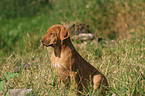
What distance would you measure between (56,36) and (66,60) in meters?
0.33

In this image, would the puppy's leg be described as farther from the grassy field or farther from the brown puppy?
the grassy field

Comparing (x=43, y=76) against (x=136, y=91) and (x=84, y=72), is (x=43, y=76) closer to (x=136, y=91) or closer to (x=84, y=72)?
(x=84, y=72)

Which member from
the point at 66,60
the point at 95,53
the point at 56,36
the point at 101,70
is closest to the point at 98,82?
the point at 66,60

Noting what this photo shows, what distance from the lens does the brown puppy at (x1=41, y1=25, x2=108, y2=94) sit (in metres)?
2.62

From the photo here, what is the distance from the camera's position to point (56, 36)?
2.65 m

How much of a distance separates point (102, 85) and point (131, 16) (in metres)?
4.34

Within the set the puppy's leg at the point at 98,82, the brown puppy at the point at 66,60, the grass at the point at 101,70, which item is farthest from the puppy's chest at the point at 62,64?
the puppy's leg at the point at 98,82

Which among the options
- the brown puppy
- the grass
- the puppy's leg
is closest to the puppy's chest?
the brown puppy

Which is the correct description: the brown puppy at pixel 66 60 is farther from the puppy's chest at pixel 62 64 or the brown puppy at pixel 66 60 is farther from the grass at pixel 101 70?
the grass at pixel 101 70

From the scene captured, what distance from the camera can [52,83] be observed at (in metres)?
2.85

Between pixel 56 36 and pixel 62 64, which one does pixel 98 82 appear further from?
pixel 56 36

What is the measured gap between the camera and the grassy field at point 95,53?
2.80m

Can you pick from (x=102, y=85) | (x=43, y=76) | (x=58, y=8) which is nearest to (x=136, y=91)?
(x=102, y=85)

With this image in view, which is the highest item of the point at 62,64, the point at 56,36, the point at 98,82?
the point at 56,36
